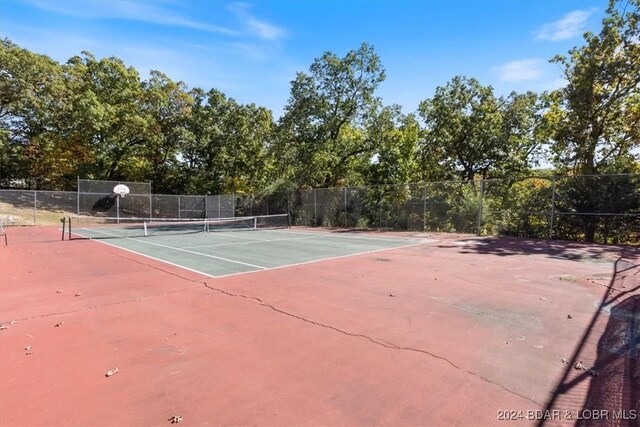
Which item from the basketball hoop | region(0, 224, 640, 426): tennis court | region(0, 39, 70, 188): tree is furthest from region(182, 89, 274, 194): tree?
region(0, 224, 640, 426): tennis court

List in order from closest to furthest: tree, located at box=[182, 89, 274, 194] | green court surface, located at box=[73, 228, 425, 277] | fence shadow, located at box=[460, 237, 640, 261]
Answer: green court surface, located at box=[73, 228, 425, 277]
fence shadow, located at box=[460, 237, 640, 261]
tree, located at box=[182, 89, 274, 194]

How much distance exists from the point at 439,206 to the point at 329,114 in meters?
11.9

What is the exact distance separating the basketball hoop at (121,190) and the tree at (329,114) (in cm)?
1384

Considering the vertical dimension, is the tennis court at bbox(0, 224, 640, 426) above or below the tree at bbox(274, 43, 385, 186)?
below

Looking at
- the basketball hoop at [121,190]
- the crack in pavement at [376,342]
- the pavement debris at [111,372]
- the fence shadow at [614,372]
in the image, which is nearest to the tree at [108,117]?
the basketball hoop at [121,190]

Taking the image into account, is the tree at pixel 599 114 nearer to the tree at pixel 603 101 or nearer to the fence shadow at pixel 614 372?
the tree at pixel 603 101

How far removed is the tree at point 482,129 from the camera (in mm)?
23609

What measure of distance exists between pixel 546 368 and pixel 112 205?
32.6 m

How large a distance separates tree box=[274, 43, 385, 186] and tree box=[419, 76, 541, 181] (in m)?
5.12

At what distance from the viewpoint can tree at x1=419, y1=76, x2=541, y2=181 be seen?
2361 cm

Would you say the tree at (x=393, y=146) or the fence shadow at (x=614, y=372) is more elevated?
the tree at (x=393, y=146)

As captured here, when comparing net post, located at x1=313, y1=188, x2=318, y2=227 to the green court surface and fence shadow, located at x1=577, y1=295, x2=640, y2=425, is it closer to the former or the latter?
the green court surface

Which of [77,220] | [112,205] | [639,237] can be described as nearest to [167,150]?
[112,205]

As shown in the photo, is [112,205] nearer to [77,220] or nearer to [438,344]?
[77,220]
